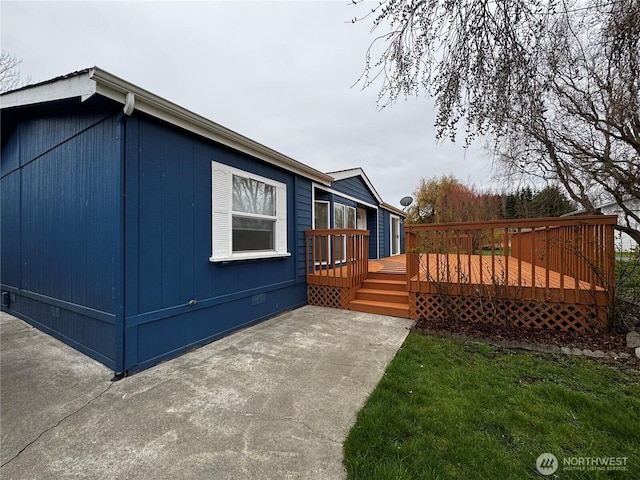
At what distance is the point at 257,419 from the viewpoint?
7.02 feet

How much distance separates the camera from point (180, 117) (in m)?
3.38

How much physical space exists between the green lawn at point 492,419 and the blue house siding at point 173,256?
8.00 feet

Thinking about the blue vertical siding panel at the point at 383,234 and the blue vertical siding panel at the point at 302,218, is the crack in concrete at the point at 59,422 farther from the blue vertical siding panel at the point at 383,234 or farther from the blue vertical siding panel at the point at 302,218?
the blue vertical siding panel at the point at 383,234

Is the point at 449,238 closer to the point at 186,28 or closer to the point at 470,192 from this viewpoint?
the point at 186,28

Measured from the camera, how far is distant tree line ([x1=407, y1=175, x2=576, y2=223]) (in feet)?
32.8

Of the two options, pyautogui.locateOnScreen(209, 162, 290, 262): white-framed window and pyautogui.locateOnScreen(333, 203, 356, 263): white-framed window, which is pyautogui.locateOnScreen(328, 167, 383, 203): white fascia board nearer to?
pyautogui.locateOnScreen(333, 203, 356, 263): white-framed window

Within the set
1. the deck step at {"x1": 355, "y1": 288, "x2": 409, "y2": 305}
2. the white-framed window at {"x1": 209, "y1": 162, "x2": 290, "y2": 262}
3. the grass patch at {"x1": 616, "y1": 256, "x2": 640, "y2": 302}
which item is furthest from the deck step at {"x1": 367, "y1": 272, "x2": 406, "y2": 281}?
the grass patch at {"x1": 616, "y1": 256, "x2": 640, "y2": 302}

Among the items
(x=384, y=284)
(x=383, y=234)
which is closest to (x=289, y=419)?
(x=384, y=284)

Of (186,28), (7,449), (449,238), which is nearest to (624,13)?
(449,238)

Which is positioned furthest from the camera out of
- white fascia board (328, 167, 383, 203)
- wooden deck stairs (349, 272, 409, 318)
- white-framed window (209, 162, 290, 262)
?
white fascia board (328, 167, 383, 203)

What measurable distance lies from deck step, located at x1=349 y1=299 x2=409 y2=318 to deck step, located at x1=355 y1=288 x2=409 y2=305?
0.28ft

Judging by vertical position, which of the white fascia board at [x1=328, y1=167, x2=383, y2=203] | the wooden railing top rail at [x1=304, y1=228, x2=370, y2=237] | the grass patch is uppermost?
the white fascia board at [x1=328, y1=167, x2=383, y2=203]

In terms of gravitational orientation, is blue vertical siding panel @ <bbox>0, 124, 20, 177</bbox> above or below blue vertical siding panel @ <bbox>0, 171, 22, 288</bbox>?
above

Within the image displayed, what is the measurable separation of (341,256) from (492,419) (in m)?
3.72
